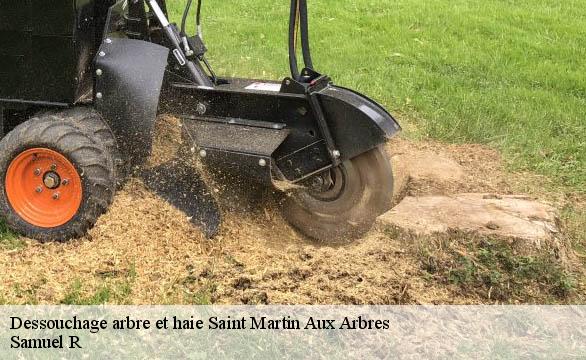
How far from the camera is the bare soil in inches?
133

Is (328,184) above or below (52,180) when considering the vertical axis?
above

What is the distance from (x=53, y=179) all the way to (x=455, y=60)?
5.13 meters

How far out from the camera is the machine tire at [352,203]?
4008mm

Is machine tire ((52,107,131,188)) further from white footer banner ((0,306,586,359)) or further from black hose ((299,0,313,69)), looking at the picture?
black hose ((299,0,313,69))

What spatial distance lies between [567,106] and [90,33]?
4.34 m

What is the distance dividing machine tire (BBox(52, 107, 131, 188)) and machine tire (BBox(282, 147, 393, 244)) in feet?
3.16

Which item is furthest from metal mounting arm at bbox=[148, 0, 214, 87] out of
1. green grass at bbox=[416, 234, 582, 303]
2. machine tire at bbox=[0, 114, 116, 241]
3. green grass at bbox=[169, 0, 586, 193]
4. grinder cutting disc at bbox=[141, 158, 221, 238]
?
green grass at bbox=[169, 0, 586, 193]

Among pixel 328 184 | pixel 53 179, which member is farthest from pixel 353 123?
pixel 53 179

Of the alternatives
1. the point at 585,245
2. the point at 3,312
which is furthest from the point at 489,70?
the point at 3,312

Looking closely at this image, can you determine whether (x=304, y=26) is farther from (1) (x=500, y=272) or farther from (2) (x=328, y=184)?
(1) (x=500, y=272)

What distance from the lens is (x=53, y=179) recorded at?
3.90 meters

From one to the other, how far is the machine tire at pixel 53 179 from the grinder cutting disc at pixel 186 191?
0.88ft

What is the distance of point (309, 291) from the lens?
133 inches

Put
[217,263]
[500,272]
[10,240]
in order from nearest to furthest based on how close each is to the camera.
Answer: [500,272] → [217,263] → [10,240]
